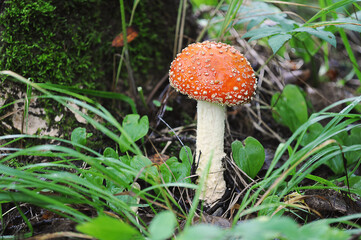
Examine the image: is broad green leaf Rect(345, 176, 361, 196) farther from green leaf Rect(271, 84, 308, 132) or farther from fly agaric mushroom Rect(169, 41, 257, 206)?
fly agaric mushroom Rect(169, 41, 257, 206)

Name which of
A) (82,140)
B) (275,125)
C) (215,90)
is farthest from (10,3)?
(275,125)

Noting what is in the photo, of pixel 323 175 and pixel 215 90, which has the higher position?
pixel 215 90

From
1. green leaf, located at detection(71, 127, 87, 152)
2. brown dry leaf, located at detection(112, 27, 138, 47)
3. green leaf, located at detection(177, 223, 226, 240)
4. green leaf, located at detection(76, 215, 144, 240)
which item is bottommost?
green leaf, located at detection(71, 127, 87, 152)

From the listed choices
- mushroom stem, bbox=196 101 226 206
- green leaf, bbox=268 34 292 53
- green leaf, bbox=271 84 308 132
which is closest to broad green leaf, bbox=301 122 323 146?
green leaf, bbox=271 84 308 132

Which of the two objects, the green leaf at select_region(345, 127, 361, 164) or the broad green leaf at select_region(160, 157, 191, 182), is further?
the green leaf at select_region(345, 127, 361, 164)

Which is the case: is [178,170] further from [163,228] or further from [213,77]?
[163,228]

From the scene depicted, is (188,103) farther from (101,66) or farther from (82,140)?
(82,140)
